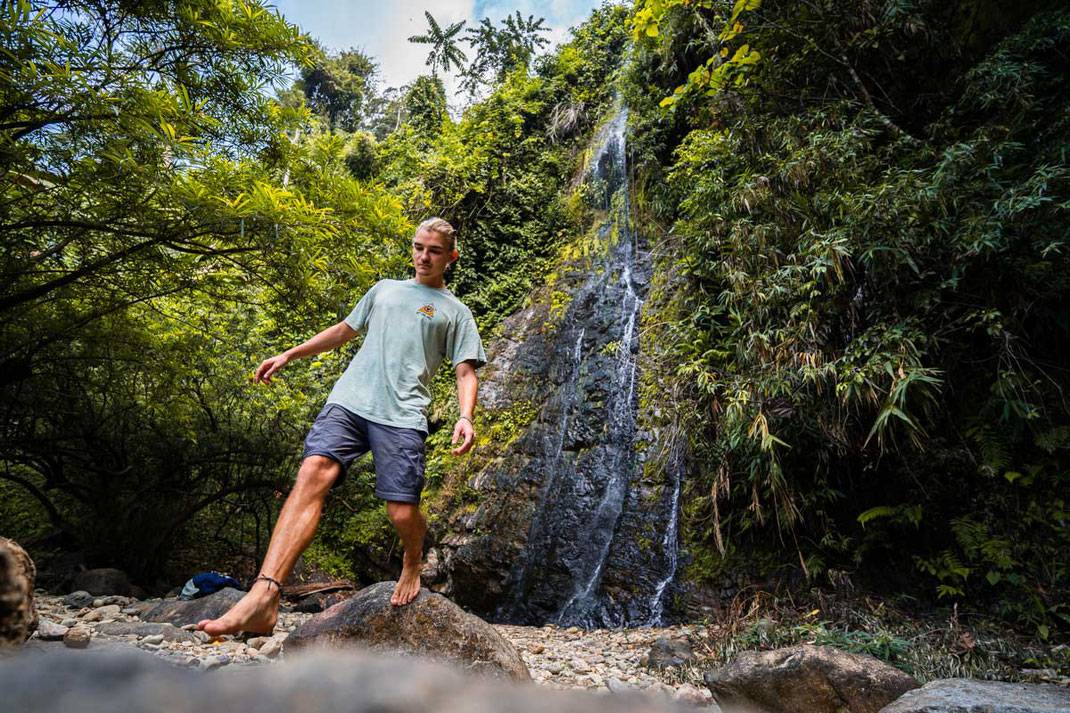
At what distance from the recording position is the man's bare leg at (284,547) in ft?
6.22

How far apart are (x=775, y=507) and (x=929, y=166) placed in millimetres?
3026

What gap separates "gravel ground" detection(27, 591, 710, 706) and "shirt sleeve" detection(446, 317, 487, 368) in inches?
60.1

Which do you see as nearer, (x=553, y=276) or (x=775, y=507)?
(x=775, y=507)

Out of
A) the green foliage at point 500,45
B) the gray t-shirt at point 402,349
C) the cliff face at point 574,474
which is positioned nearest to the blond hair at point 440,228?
the gray t-shirt at point 402,349

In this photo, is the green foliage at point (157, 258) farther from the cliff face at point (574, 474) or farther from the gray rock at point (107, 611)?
the cliff face at point (574, 474)

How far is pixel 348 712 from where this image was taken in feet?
1.10

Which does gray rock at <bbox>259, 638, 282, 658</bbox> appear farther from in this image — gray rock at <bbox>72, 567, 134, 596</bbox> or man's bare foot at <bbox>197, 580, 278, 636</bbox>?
gray rock at <bbox>72, 567, 134, 596</bbox>

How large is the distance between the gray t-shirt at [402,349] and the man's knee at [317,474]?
0.25 metres

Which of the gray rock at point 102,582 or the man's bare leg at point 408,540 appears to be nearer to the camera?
the man's bare leg at point 408,540

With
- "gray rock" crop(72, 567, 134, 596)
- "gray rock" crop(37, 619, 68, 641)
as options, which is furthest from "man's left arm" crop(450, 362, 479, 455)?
"gray rock" crop(72, 567, 134, 596)

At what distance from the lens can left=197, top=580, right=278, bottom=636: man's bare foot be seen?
1835 millimetres

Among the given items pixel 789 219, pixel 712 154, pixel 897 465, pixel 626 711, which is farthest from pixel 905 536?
pixel 626 711

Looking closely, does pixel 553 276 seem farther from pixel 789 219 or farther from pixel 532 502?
pixel 789 219

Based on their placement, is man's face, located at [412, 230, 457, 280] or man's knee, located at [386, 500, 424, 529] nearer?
man's knee, located at [386, 500, 424, 529]
